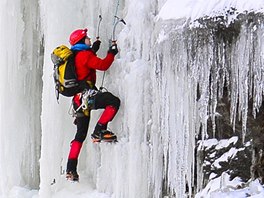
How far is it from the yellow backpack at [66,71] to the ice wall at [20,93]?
58.6 inches

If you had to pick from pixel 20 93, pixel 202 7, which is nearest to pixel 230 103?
pixel 202 7

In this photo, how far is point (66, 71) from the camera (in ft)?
18.4

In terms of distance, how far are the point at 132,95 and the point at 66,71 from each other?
2.21 feet

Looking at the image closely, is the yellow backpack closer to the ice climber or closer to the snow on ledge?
the ice climber

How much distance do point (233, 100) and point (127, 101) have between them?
1211mm

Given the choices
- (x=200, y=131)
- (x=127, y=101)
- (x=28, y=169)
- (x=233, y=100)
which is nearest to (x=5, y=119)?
(x=28, y=169)

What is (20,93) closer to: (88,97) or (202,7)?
(88,97)

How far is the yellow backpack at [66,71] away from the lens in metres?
5.59

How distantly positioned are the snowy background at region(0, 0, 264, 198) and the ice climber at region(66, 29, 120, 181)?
17 centimetres

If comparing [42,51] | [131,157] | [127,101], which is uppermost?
[42,51]

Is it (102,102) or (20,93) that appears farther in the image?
(20,93)

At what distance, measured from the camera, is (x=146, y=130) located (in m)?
5.52

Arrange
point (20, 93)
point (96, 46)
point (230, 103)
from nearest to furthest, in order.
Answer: point (230, 103) → point (96, 46) → point (20, 93)

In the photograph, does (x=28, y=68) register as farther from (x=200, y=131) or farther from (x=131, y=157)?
(x=200, y=131)
